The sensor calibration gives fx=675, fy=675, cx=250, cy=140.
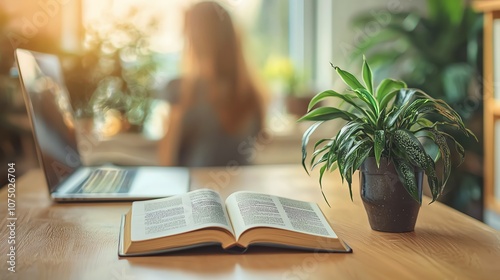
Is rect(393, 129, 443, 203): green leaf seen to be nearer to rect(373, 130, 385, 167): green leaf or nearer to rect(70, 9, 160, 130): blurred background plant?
rect(373, 130, 385, 167): green leaf

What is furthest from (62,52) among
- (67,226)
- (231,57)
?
(67,226)

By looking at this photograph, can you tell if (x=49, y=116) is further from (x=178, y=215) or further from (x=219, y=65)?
(x=219, y=65)

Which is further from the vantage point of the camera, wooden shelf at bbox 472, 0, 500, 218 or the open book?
wooden shelf at bbox 472, 0, 500, 218

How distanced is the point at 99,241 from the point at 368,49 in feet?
6.77

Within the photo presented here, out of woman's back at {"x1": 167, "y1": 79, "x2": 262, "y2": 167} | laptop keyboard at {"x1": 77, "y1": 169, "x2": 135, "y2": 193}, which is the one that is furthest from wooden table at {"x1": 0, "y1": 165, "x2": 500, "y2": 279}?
woman's back at {"x1": 167, "y1": 79, "x2": 262, "y2": 167}

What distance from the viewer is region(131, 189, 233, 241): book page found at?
3.44 feet

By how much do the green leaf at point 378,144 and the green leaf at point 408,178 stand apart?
47 millimetres

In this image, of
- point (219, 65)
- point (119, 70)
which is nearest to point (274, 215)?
point (219, 65)

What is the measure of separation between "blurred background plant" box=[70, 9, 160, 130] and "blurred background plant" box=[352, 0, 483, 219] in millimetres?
892

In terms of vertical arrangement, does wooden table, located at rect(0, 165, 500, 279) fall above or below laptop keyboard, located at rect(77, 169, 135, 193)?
above

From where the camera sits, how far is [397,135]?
1101mm

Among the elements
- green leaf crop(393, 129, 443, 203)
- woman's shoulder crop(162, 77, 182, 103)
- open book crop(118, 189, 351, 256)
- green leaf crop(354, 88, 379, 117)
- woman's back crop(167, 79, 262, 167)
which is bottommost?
woman's back crop(167, 79, 262, 167)

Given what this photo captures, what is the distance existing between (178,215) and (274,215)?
0.16m

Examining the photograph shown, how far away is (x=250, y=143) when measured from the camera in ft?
8.56
